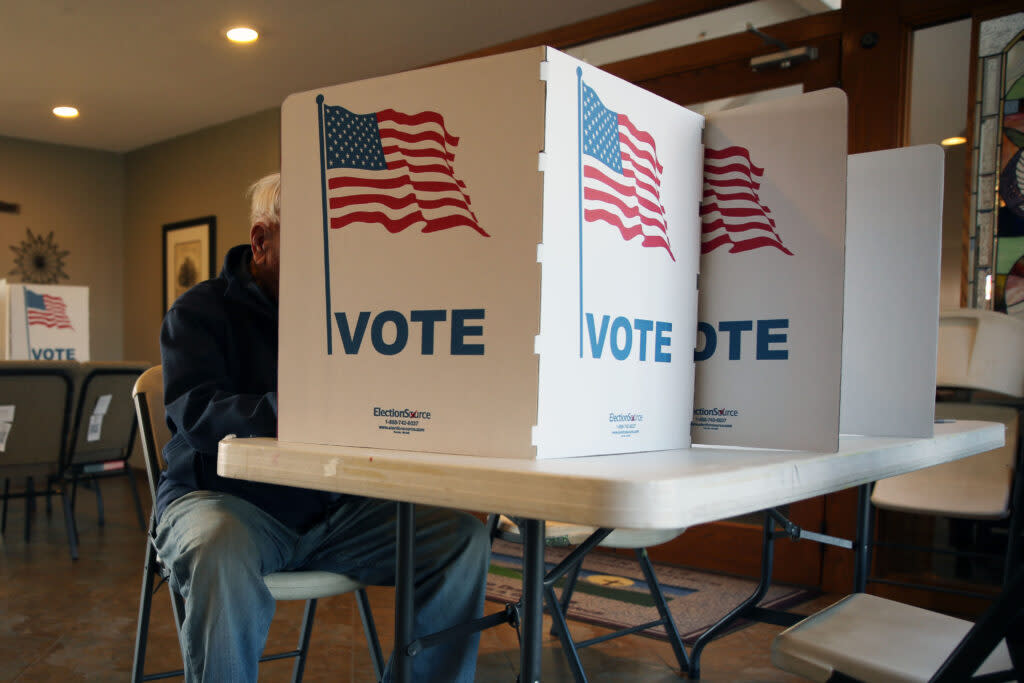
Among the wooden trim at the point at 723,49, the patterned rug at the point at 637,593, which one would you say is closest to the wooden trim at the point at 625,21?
the wooden trim at the point at 723,49

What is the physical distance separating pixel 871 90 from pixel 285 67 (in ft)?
10.5

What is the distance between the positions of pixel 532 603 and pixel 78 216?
694 centimetres

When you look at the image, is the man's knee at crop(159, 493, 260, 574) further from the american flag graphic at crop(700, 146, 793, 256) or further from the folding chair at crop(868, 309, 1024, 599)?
the folding chair at crop(868, 309, 1024, 599)

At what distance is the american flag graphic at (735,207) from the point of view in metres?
1.04

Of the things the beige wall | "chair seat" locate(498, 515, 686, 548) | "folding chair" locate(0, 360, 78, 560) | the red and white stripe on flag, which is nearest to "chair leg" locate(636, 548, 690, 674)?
"chair seat" locate(498, 515, 686, 548)

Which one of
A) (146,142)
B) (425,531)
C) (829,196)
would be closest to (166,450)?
(425,531)

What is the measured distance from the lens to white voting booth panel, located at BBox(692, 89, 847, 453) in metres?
0.98

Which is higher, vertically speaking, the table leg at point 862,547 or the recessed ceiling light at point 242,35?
the recessed ceiling light at point 242,35

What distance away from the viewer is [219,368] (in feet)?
4.72

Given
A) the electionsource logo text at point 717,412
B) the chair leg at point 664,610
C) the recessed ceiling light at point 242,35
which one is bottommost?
the chair leg at point 664,610

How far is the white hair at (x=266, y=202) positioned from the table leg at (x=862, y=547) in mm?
1322

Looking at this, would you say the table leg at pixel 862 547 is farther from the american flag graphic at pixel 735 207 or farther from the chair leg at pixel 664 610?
the american flag graphic at pixel 735 207

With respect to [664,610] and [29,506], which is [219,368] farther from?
[29,506]

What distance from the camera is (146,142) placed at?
6555mm
